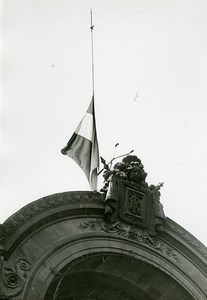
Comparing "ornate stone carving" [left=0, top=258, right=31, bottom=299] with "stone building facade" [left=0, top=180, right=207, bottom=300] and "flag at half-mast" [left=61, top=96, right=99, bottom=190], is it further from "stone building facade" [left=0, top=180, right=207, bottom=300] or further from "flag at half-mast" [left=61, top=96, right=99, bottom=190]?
"flag at half-mast" [left=61, top=96, right=99, bottom=190]

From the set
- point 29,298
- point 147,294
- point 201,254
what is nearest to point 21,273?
point 29,298

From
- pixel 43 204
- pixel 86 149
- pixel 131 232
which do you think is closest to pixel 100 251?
pixel 131 232

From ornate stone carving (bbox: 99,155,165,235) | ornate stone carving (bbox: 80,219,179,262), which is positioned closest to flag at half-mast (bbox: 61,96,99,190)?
ornate stone carving (bbox: 99,155,165,235)

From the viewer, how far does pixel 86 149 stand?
50.6 feet

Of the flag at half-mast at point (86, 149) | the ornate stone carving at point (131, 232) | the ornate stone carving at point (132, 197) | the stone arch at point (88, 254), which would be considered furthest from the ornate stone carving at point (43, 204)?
the flag at half-mast at point (86, 149)

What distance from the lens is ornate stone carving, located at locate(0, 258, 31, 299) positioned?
11039 millimetres

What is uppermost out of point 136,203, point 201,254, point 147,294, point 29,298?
point 136,203

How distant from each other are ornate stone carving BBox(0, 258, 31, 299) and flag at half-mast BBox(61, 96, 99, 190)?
3.80m

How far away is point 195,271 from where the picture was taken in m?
13.8

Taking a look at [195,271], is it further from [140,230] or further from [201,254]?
[140,230]

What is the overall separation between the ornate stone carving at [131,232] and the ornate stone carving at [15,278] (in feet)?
6.16

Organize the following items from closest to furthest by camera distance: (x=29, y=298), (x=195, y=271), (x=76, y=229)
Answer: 1. (x=29, y=298)
2. (x=76, y=229)
3. (x=195, y=271)

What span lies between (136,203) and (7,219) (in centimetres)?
351

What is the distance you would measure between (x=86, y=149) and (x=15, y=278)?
4.99m
